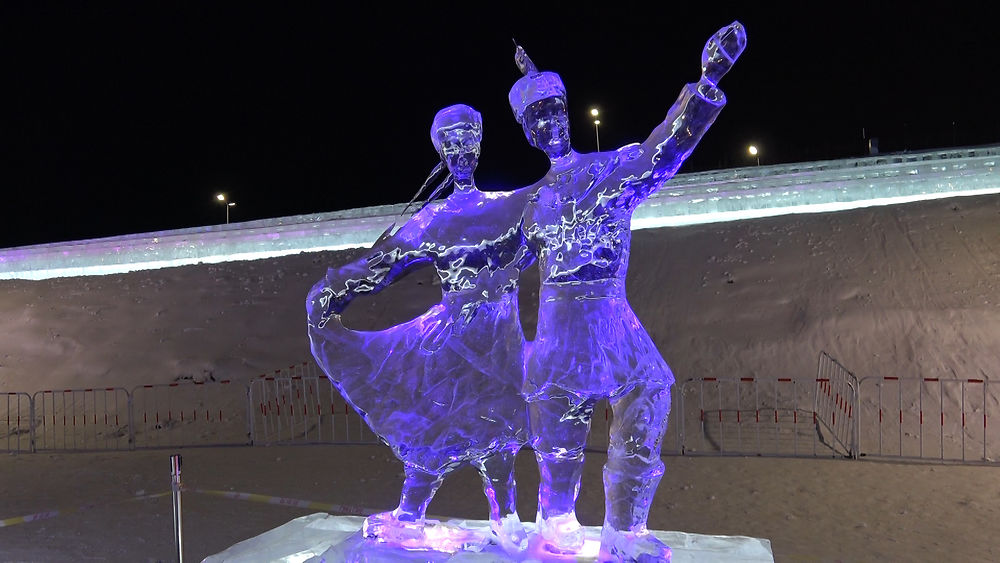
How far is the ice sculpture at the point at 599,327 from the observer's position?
3424mm

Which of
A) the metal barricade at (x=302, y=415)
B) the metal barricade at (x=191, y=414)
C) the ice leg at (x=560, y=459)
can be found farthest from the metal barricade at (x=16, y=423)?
the ice leg at (x=560, y=459)

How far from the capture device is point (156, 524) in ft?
23.9

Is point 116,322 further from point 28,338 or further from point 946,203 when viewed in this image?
point 946,203

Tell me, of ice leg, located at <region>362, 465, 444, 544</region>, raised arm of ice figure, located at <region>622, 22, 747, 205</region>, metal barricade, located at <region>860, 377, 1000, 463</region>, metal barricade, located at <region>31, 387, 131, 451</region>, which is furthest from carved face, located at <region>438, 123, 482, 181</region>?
metal barricade, located at <region>31, 387, 131, 451</region>

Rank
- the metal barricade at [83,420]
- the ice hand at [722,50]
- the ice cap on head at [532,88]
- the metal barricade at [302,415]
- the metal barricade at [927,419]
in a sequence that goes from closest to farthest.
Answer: the ice hand at [722,50] < the ice cap on head at [532,88] < the metal barricade at [927,419] < the metal barricade at [302,415] < the metal barricade at [83,420]

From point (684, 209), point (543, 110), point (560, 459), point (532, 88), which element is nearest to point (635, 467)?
point (560, 459)

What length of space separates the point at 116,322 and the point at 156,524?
977 centimetres

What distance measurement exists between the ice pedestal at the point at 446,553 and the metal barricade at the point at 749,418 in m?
5.76

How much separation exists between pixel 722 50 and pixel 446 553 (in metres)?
2.52

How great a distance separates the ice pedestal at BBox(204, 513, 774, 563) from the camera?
3.78m

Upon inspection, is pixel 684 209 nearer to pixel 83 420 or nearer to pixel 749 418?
pixel 749 418

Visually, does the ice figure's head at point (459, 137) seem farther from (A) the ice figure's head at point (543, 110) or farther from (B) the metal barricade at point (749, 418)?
(B) the metal barricade at point (749, 418)

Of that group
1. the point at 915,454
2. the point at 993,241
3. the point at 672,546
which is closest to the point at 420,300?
the point at 915,454

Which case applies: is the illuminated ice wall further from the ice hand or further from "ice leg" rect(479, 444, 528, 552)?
the ice hand
